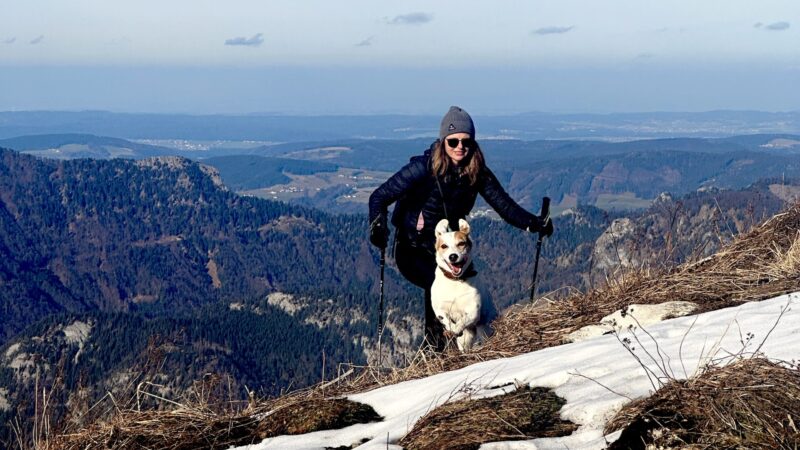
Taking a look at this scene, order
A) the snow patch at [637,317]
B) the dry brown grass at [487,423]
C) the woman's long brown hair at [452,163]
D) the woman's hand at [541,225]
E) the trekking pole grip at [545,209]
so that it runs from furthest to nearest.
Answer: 1. the trekking pole grip at [545,209]
2. the woman's hand at [541,225]
3. the woman's long brown hair at [452,163]
4. the snow patch at [637,317]
5. the dry brown grass at [487,423]

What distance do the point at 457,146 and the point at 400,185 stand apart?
0.83 meters

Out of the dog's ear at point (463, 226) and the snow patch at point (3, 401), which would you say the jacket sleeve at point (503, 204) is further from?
the snow patch at point (3, 401)

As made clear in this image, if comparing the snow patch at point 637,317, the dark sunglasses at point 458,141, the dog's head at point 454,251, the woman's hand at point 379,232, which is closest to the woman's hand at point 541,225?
the dog's head at point 454,251

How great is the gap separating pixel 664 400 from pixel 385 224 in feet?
19.0

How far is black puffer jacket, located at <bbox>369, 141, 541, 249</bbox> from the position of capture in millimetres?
9930

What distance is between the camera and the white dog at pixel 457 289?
360 inches

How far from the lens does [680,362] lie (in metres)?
5.64

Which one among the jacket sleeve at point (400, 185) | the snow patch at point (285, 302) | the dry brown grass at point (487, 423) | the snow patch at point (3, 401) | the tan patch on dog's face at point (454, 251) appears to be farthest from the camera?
the snow patch at point (285, 302)

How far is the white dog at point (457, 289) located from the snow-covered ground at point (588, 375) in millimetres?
2126

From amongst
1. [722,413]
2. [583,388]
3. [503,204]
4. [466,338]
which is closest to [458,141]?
[503,204]

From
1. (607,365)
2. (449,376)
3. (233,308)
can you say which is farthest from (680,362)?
(233,308)

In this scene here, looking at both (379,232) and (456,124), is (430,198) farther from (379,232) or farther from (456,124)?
(456,124)

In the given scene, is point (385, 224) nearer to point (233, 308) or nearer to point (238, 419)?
point (238, 419)

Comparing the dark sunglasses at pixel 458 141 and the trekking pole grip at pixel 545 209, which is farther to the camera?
the trekking pole grip at pixel 545 209
